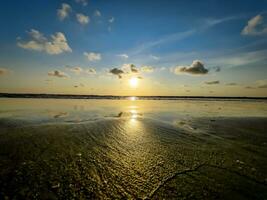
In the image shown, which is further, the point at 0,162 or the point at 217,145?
the point at 217,145

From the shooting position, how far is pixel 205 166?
689 centimetres

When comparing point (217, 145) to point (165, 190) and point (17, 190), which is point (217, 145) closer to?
point (165, 190)

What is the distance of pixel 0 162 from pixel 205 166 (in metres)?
7.54

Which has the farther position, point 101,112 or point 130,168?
point 101,112

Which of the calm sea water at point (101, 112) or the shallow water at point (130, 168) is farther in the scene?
the calm sea water at point (101, 112)

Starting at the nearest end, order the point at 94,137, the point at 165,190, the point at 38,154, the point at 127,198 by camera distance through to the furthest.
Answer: the point at 127,198
the point at 165,190
the point at 38,154
the point at 94,137

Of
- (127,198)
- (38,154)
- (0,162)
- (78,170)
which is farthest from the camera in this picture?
(38,154)

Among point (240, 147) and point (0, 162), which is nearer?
point (0, 162)

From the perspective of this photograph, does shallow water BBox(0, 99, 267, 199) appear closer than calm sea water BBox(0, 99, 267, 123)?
Yes

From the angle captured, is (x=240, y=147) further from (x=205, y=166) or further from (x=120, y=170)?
(x=120, y=170)

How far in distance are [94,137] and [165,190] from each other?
676 cm

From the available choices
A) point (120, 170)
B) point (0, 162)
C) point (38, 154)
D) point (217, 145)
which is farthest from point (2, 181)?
point (217, 145)

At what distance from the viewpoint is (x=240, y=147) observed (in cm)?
953

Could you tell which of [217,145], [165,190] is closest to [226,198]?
[165,190]
